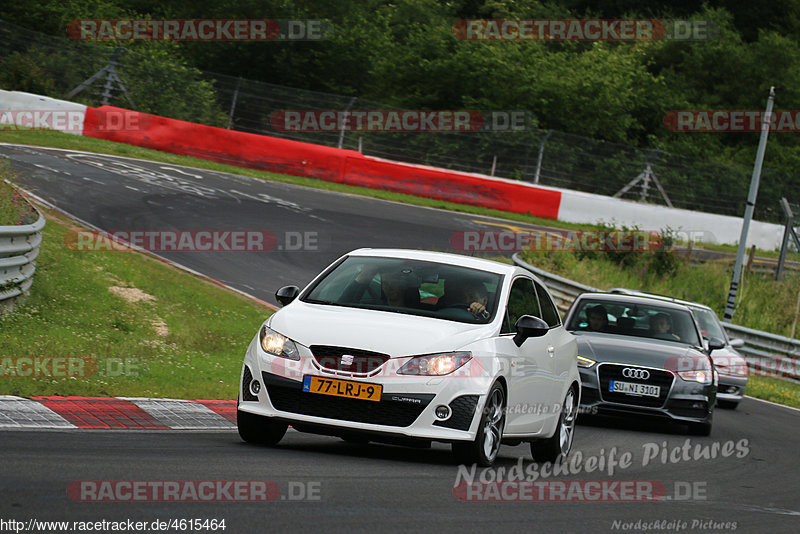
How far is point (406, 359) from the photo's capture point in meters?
8.18

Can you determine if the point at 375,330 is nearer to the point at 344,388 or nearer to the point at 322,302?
the point at 344,388

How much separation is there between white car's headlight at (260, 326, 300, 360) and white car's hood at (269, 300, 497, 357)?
0.04m

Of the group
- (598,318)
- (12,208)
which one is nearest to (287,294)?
(598,318)

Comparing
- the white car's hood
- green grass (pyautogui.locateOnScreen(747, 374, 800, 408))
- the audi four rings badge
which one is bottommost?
green grass (pyautogui.locateOnScreen(747, 374, 800, 408))

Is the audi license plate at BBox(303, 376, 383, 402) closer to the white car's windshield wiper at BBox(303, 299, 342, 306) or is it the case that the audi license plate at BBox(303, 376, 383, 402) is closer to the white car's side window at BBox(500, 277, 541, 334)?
the white car's windshield wiper at BBox(303, 299, 342, 306)

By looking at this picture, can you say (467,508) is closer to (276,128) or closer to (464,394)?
(464,394)

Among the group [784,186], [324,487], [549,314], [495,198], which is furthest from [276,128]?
[324,487]

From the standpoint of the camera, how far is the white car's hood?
823cm

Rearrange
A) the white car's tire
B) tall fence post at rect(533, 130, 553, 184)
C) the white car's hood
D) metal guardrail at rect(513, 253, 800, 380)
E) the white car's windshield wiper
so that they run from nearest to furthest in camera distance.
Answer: the white car's hood < the white car's tire < the white car's windshield wiper < metal guardrail at rect(513, 253, 800, 380) < tall fence post at rect(533, 130, 553, 184)

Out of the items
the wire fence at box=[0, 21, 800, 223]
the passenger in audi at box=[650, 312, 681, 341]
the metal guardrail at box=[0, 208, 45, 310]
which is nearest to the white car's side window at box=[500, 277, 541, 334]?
the passenger in audi at box=[650, 312, 681, 341]

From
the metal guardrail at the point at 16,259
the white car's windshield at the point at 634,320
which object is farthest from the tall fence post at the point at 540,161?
the metal guardrail at the point at 16,259

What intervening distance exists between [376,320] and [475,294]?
1026mm

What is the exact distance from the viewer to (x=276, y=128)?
36750mm

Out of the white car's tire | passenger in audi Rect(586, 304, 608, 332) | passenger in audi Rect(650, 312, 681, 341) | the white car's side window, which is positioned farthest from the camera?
passenger in audi Rect(586, 304, 608, 332)
